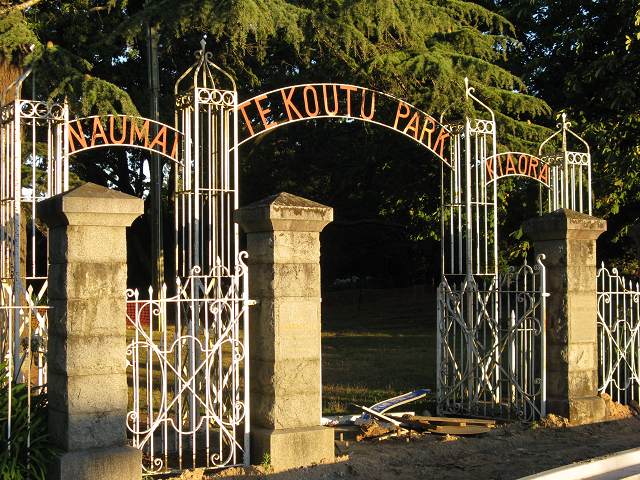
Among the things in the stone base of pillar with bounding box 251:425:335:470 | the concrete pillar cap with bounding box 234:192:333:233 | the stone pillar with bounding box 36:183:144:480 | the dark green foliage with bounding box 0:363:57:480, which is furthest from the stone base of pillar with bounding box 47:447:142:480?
the concrete pillar cap with bounding box 234:192:333:233

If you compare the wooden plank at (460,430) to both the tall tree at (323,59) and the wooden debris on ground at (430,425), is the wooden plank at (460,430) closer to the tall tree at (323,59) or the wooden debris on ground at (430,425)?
the wooden debris on ground at (430,425)

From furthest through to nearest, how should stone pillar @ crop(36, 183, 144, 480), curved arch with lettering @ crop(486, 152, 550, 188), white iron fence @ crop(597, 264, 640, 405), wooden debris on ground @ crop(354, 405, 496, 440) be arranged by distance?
curved arch with lettering @ crop(486, 152, 550, 188) < white iron fence @ crop(597, 264, 640, 405) < wooden debris on ground @ crop(354, 405, 496, 440) < stone pillar @ crop(36, 183, 144, 480)

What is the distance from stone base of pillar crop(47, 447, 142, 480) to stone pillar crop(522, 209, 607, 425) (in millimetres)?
5098

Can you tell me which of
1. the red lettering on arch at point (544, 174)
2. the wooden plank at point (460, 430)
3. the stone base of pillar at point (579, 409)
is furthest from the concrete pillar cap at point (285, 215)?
the red lettering on arch at point (544, 174)

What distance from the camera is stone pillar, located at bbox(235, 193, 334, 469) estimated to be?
626cm

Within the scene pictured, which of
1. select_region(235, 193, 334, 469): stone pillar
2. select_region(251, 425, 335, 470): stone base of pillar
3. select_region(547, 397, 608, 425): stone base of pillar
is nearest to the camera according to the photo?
select_region(251, 425, 335, 470): stone base of pillar

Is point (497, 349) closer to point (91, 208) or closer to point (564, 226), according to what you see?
point (564, 226)

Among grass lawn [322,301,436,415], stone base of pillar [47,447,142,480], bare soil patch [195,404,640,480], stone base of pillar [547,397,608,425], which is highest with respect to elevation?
stone base of pillar [47,447,142,480]

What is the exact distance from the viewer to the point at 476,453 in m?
7.26

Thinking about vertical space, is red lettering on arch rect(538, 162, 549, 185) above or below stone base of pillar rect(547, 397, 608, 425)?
above

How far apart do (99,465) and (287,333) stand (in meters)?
1.92

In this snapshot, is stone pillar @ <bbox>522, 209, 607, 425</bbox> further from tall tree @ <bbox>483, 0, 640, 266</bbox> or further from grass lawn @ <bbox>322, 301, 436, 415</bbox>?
tall tree @ <bbox>483, 0, 640, 266</bbox>

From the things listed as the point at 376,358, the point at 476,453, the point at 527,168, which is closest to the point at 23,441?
the point at 476,453

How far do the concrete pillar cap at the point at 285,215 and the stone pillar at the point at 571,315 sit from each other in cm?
337
